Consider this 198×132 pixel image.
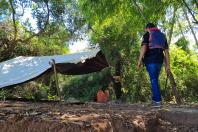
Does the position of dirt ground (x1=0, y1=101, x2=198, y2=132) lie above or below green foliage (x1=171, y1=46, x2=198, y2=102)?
below

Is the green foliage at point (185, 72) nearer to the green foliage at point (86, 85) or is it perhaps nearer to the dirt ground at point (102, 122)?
the green foliage at point (86, 85)

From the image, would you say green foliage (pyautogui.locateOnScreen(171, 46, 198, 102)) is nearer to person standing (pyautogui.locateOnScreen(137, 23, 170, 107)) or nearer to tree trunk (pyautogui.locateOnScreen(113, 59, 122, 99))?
tree trunk (pyautogui.locateOnScreen(113, 59, 122, 99))

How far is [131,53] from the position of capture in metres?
20.6

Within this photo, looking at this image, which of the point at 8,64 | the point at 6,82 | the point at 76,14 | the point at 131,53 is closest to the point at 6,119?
the point at 6,82

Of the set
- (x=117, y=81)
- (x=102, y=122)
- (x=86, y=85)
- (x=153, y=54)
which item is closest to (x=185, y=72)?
(x=117, y=81)

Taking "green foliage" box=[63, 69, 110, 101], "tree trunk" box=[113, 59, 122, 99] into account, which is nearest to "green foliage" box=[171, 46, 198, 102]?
"tree trunk" box=[113, 59, 122, 99]

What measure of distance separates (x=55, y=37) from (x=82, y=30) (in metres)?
1.32

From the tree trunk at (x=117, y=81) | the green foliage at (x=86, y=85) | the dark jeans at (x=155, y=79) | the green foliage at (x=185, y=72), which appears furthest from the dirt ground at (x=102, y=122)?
the green foliage at (x=185, y=72)

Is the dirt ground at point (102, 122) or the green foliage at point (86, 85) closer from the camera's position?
the dirt ground at point (102, 122)

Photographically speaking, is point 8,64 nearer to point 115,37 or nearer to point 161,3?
point 161,3

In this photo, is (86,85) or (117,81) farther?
(86,85)

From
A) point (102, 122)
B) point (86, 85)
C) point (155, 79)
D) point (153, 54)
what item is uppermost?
point (86, 85)

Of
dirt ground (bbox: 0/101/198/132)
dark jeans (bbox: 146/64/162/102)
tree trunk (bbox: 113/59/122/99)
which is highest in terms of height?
tree trunk (bbox: 113/59/122/99)

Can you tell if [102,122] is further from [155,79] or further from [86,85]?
[86,85]
